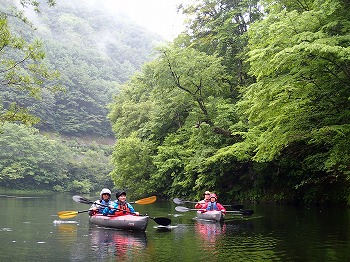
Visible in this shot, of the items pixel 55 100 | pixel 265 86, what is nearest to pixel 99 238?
pixel 265 86

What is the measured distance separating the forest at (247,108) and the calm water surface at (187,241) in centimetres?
338

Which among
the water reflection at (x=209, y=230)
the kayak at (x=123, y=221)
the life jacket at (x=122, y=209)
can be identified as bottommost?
the water reflection at (x=209, y=230)

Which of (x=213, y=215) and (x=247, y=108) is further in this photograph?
(x=247, y=108)

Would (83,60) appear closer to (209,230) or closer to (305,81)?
(305,81)

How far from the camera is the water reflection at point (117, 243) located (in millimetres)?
8500

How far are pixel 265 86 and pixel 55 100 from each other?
8408 centimetres

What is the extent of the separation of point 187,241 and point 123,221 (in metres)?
2.92

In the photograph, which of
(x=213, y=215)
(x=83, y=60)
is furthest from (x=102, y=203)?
(x=83, y=60)

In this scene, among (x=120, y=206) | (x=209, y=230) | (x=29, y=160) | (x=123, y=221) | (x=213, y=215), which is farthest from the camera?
(x=29, y=160)

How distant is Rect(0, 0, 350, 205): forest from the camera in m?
14.5

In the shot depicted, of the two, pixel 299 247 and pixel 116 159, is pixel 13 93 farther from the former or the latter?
pixel 299 247

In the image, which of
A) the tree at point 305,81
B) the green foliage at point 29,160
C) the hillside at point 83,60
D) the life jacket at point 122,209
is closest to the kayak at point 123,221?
the life jacket at point 122,209

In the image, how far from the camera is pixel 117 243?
10258mm

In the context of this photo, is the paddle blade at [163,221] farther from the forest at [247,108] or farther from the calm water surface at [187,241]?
the forest at [247,108]
